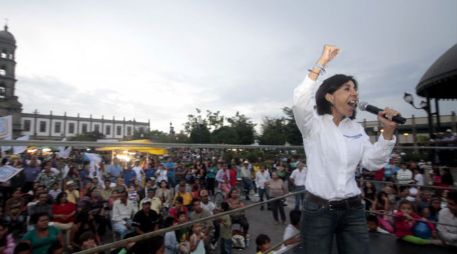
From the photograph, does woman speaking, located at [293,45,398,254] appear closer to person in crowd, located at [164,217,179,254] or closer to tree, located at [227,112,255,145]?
person in crowd, located at [164,217,179,254]

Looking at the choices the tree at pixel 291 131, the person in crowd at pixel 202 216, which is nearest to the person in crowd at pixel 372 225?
the person in crowd at pixel 202 216

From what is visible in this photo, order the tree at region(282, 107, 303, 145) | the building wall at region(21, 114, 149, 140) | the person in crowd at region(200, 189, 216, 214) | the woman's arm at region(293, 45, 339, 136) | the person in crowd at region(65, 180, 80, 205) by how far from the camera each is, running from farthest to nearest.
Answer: the building wall at region(21, 114, 149, 140) < the tree at region(282, 107, 303, 145) < the person in crowd at region(200, 189, 216, 214) < the person in crowd at region(65, 180, 80, 205) < the woman's arm at region(293, 45, 339, 136)

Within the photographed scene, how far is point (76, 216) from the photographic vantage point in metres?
6.02

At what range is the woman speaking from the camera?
5.82 ft

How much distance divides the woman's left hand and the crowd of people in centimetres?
143

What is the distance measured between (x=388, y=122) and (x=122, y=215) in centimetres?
636

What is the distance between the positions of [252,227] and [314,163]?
590 cm

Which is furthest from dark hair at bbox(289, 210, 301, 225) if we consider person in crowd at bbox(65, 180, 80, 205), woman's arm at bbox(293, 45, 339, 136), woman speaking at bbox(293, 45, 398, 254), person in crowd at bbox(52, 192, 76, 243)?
person in crowd at bbox(52, 192, 76, 243)

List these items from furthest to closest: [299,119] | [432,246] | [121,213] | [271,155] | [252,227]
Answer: [252,227]
[121,213]
[432,246]
[271,155]
[299,119]

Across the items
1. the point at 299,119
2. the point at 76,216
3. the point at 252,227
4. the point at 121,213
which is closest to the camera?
the point at 299,119

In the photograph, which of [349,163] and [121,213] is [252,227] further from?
[349,163]

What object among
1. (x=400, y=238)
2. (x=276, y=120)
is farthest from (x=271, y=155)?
(x=276, y=120)

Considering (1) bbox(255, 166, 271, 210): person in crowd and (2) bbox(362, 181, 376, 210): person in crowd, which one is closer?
(1) bbox(255, 166, 271, 210): person in crowd

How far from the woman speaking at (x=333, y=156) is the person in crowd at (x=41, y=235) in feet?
14.4
